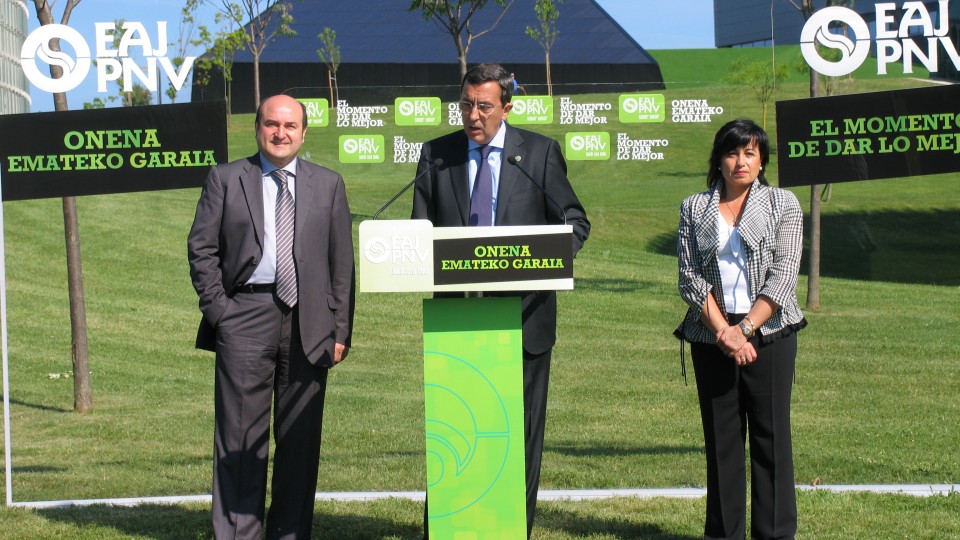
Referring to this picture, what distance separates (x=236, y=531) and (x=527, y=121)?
286 inches

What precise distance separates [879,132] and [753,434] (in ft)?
7.68

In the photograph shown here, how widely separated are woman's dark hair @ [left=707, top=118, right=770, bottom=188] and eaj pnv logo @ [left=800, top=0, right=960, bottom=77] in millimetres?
2224

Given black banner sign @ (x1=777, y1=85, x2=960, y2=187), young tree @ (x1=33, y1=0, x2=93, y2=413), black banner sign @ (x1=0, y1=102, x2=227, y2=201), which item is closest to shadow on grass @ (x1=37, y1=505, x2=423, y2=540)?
black banner sign @ (x1=0, y1=102, x2=227, y2=201)

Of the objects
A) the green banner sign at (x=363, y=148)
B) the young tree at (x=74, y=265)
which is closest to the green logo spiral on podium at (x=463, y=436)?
the young tree at (x=74, y=265)

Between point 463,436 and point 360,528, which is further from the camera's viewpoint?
point 360,528

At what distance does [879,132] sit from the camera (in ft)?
21.1

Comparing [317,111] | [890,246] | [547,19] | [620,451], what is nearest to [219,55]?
[317,111]

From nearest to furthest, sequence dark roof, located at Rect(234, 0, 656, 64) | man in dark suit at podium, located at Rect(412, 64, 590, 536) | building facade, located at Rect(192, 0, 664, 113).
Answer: man in dark suit at podium, located at Rect(412, 64, 590, 536)
building facade, located at Rect(192, 0, 664, 113)
dark roof, located at Rect(234, 0, 656, 64)

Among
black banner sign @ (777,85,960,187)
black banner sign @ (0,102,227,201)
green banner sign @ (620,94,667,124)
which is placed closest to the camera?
black banner sign @ (777,85,960,187)

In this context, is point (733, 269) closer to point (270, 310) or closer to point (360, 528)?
point (270, 310)

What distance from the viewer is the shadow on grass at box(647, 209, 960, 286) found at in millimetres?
17234

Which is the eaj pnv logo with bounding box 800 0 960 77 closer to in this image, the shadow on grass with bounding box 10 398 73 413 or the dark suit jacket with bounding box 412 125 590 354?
the dark suit jacket with bounding box 412 125 590 354

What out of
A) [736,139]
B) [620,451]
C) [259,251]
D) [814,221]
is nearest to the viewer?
[736,139]

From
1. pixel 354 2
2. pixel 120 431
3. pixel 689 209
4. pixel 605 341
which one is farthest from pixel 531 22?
pixel 689 209
